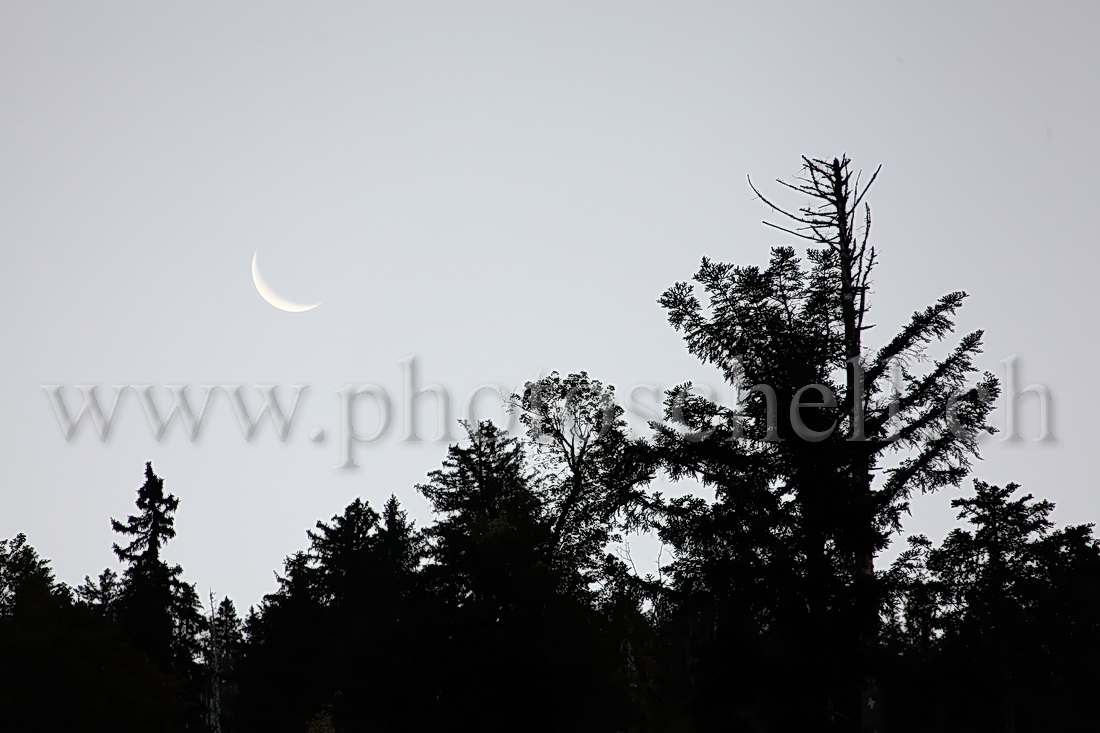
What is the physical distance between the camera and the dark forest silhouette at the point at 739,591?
746 inches

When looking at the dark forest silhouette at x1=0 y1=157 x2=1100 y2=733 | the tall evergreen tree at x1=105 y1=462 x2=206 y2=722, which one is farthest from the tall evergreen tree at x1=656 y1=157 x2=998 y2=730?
the tall evergreen tree at x1=105 y1=462 x2=206 y2=722

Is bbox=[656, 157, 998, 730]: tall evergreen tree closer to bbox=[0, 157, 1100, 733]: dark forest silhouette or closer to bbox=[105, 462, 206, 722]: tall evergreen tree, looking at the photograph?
bbox=[0, 157, 1100, 733]: dark forest silhouette

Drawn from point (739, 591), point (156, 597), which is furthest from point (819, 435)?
point (156, 597)

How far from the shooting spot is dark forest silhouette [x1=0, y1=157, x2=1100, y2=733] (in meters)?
19.0

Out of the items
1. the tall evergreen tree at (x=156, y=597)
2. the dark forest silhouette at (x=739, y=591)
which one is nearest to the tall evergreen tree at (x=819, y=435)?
the dark forest silhouette at (x=739, y=591)

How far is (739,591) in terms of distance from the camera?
19125 mm

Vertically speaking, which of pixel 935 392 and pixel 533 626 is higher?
pixel 935 392

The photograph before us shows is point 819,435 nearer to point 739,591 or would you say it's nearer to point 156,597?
point 739,591

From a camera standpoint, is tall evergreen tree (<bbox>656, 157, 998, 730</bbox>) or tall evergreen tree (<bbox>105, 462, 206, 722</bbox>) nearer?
tall evergreen tree (<bbox>656, 157, 998, 730</bbox>)

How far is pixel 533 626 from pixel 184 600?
1782 inches

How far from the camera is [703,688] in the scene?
18.5 metres

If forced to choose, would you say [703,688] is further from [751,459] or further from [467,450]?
[467,450]

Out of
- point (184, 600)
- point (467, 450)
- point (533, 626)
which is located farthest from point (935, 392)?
point (184, 600)

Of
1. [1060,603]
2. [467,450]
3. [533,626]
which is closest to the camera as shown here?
[533,626]
